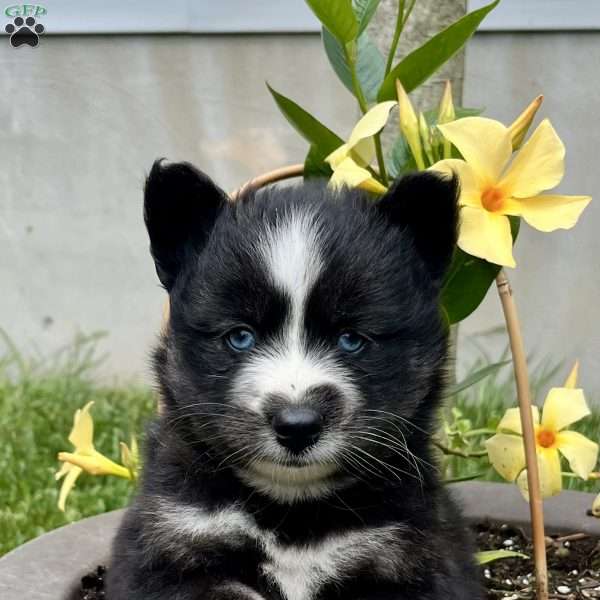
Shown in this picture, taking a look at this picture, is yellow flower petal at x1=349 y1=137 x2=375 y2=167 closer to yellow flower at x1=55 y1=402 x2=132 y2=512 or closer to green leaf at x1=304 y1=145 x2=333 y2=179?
green leaf at x1=304 y1=145 x2=333 y2=179

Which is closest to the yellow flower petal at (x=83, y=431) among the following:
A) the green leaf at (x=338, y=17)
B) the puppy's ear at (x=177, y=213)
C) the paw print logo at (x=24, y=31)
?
the puppy's ear at (x=177, y=213)

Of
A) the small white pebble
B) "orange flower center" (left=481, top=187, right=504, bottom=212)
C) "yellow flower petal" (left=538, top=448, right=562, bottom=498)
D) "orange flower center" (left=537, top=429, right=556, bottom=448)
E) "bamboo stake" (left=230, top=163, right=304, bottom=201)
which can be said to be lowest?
the small white pebble

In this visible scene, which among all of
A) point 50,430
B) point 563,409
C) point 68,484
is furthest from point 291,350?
point 50,430

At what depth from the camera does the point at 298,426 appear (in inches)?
71.9

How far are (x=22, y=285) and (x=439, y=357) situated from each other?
4.34 meters

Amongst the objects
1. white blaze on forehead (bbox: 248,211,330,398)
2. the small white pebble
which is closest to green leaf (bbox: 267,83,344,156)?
white blaze on forehead (bbox: 248,211,330,398)

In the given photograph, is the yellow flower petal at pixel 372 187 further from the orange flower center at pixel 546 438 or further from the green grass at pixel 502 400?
the green grass at pixel 502 400

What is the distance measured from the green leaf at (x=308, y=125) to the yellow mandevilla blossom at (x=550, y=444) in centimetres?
78

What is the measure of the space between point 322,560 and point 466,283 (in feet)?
2.52

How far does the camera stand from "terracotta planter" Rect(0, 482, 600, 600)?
2.52 metres

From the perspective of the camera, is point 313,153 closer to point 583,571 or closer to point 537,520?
point 537,520

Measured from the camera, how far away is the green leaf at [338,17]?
7.32 feet

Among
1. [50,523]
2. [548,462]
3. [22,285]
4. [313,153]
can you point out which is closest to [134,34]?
[22,285]

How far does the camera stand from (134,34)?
5.52 meters
